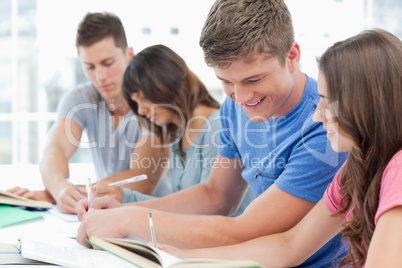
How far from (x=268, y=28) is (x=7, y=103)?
3.54m

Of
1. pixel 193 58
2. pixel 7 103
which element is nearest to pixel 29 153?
pixel 7 103

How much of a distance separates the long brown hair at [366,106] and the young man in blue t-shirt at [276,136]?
19cm

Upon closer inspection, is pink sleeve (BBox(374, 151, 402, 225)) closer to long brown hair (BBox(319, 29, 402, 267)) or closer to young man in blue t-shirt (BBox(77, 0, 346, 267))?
long brown hair (BBox(319, 29, 402, 267))

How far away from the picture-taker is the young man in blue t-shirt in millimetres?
1177

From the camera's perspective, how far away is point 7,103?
13.8 feet

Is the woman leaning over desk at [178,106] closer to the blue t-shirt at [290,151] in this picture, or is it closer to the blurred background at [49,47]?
the blue t-shirt at [290,151]

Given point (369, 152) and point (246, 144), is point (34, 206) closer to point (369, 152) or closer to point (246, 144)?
point (246, 144)

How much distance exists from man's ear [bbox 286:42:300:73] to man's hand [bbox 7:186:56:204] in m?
1.06

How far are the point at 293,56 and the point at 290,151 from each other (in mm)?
252

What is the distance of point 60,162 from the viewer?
6.71ft

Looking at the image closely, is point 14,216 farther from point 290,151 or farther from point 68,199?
point 290,151

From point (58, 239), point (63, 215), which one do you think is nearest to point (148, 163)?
point (63, 215)

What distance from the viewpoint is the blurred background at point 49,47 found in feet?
13.6

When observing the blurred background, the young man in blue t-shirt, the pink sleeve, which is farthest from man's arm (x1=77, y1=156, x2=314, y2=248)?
the blurred background
